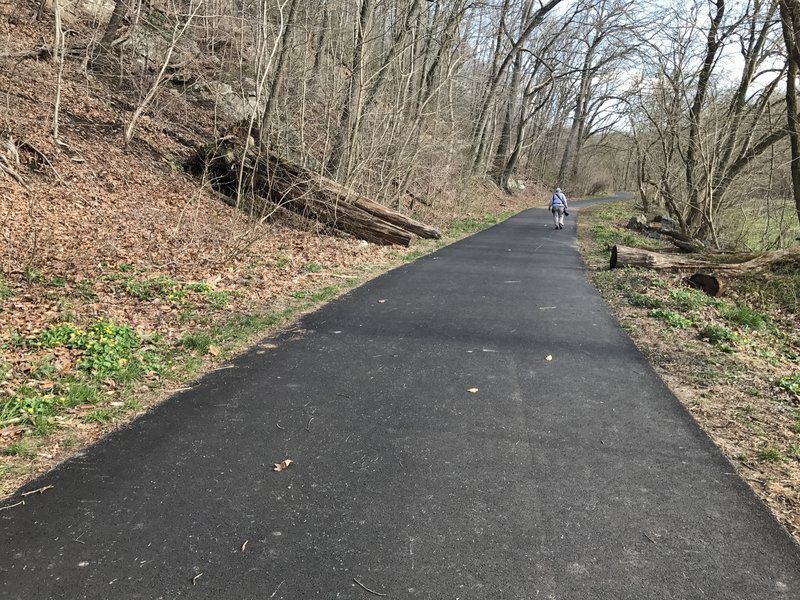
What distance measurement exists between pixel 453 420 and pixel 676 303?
601 cm

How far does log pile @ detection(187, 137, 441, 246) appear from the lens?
512 inches

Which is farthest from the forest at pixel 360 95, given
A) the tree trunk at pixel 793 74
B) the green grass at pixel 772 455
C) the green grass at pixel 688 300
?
the green grass at pixel 772 455

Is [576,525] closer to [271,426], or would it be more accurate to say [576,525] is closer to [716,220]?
[271,426]

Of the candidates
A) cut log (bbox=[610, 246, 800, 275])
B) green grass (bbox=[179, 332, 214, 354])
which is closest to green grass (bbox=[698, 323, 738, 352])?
cut log (bbox=[610, 246, 800, 275])

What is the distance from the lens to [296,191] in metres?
13.2

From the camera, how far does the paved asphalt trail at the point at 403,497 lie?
265cm

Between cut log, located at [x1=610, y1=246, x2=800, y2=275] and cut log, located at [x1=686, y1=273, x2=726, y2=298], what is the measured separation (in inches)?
17.5

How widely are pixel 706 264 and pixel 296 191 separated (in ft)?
30.7

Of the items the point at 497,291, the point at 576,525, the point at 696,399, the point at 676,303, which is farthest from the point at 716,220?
the point at 576,525

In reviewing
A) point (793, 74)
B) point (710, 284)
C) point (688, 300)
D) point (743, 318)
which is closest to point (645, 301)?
point (688, 300)

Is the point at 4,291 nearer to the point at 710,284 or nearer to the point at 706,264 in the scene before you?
the point at 710,284

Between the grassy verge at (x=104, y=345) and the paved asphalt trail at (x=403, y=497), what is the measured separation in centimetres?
32

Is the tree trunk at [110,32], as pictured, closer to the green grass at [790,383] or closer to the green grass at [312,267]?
the green grass at [312,267]

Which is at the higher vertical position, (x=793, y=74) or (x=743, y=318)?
(x=793, y=74)
